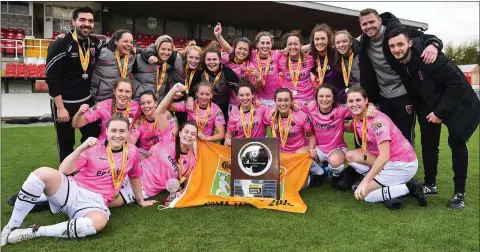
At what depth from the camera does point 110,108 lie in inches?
159

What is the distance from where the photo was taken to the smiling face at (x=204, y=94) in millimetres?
4383

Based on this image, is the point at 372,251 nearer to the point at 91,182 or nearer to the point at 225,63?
the point at 91,182

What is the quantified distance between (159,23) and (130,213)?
19129 mm

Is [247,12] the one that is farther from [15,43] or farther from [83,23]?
[83,23]

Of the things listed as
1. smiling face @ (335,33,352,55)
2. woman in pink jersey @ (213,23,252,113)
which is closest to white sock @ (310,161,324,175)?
woman in pink jersey @ (213,23,252,113)

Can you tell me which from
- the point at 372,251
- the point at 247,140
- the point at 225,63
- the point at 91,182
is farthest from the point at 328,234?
the point at 225,63

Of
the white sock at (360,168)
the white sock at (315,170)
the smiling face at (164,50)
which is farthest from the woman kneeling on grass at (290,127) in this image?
the smiling face at (164,50)

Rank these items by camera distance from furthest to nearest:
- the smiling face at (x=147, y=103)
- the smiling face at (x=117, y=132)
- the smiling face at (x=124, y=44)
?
the smiling face at (x=124, y=44) → the smiling face at (x=147, y=103) → the smiling face at (x=117, y=132)

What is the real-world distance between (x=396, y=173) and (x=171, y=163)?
238cm

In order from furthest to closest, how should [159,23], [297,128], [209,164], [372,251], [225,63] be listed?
[159,23] < [225,63] < [297,128] < [209,164] < [372,251]

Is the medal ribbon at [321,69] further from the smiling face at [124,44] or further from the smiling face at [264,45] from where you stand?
the smiling face at [124,44]

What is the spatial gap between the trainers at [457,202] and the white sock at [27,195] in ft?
12.2

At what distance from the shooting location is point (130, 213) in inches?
132

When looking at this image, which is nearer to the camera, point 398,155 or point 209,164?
point 398,155
